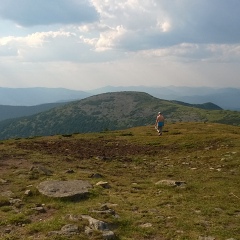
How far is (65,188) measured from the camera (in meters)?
17.3

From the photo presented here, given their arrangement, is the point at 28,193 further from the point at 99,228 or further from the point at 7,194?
the point at 99,228

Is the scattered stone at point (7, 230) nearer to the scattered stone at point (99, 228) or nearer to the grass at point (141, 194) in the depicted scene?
the grass at point (141, 194)

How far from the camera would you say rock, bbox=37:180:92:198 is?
53.6 ft

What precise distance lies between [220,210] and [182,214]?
2.14 m

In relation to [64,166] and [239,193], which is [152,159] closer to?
[64,166]

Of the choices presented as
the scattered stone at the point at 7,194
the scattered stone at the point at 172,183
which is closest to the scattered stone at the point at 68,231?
the scattered stone at the point at 7,194

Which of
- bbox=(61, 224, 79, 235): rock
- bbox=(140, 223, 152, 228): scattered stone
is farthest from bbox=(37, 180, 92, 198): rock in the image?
bbox=(140, 223, 152, 228): scattered stone

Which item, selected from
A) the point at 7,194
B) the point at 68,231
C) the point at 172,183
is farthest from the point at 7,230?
the point at 172,183

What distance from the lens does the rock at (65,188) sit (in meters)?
16.3

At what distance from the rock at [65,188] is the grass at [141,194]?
1.30 ft

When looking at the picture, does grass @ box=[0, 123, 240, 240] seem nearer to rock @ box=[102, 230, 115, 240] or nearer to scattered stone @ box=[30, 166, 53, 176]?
rock @ box=[102, 230, 115, 240]

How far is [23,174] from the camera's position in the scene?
70.3 feet

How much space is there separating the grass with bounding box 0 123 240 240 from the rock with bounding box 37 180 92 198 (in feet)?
1.30

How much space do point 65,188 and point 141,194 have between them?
13.6ft
